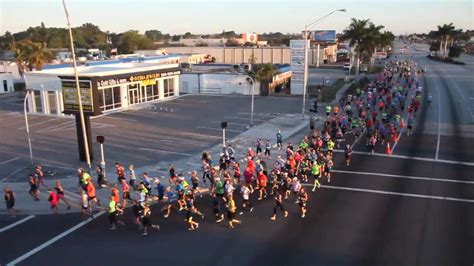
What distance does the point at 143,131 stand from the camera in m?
32.5

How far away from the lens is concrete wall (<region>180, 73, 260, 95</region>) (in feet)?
174

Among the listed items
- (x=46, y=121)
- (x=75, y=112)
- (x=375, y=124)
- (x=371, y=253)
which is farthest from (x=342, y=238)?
(x=46, y=121)

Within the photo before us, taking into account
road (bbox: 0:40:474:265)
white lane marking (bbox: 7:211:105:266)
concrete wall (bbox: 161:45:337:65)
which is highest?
concrete wall (bbox: 161:45:337:65)

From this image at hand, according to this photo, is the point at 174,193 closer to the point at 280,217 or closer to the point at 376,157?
the point at 280,217

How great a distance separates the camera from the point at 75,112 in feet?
77.4

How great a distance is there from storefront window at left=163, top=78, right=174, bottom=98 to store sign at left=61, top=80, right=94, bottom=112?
88.1 ft

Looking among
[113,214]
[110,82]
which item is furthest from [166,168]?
[110,82]

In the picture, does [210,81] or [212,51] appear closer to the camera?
[210,81]

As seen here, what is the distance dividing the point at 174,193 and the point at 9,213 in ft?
21.4

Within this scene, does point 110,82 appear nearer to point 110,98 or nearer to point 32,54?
point 110,98

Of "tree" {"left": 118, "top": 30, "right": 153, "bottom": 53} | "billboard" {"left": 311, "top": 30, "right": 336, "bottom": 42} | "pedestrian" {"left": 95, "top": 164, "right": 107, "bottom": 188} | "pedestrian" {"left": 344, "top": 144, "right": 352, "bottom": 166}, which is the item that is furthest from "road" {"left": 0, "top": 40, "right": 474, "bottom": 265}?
"billboard" {"left": 311, "top": 30, "right": 336, "bottom": 42}

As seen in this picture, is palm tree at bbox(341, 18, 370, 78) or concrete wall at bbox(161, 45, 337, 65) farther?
concrete wall at bbox(161, 45, 337, 65)

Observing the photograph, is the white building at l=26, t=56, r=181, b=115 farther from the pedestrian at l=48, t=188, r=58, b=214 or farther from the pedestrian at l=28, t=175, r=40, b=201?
the pedestrian at l=48, t=188, r=58, b=214

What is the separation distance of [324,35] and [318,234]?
423 ft
